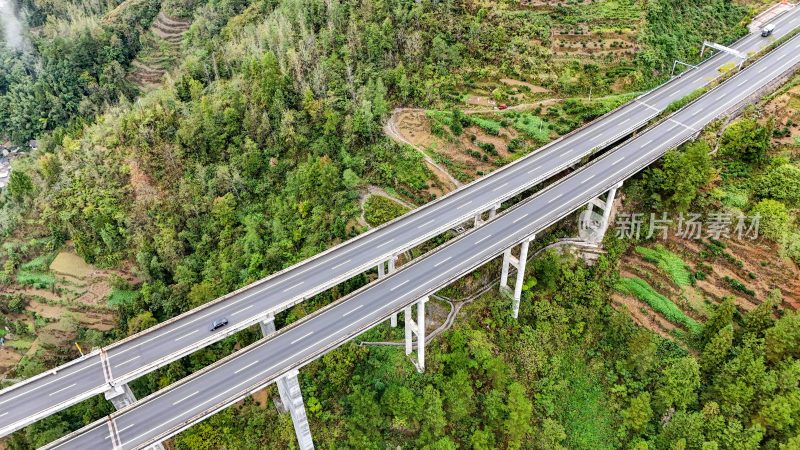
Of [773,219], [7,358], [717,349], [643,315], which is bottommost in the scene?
[7,358]

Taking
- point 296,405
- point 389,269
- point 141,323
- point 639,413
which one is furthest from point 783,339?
point 141,323

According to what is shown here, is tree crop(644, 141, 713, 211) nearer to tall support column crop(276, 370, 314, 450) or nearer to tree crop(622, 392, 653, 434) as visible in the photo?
tree crop(622, 392, 653, 434)

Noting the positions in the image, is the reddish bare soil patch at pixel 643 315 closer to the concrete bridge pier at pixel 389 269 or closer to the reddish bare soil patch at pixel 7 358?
the concrete bridge pier at pixel 389 269

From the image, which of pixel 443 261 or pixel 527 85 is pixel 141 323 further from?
pixel 527 85

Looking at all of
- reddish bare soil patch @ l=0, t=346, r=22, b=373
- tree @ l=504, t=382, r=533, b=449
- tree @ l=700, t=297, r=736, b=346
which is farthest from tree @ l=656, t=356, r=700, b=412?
reddish bare soil patch @ l=0, t=346, r=22, b=373

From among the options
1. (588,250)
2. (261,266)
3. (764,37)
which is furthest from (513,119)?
(764,37)

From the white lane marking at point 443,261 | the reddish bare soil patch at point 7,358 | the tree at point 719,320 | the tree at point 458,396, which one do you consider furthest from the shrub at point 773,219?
the reddish bare soil patch at point 7,358

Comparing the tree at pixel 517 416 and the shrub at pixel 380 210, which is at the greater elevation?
the shrub at pixel 380 210
